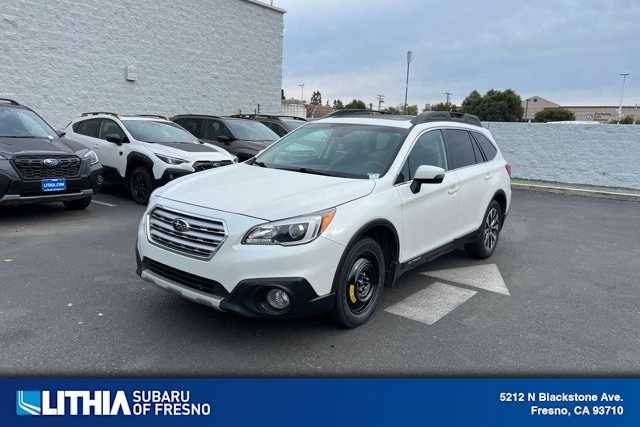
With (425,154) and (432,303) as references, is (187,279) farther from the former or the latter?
(425,154)

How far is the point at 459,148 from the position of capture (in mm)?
5816

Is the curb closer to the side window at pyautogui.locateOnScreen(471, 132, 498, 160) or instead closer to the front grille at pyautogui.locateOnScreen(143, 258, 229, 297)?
the side window at pyautogui.locateOnScreen(471, 132, 498, 160)

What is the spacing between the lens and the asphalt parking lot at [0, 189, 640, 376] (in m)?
3.60

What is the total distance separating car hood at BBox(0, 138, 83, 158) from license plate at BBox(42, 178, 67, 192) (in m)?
0.44

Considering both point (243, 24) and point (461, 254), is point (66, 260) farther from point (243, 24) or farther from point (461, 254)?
point (243, 24)

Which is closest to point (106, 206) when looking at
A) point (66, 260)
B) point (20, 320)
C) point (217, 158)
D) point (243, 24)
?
point (217, 158)

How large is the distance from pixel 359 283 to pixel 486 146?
3.34 meters

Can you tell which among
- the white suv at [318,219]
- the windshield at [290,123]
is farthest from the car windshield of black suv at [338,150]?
the windshield at [290,123]

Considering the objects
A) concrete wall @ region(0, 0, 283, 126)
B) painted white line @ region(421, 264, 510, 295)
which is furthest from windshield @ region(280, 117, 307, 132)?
painted white line @ region(421, 264, 510, 295)

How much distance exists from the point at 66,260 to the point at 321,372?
3655 mm

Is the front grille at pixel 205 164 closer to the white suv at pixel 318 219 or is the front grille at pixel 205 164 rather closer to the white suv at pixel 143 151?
the white suv at pixel 143 151

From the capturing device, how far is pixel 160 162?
8.90 metres

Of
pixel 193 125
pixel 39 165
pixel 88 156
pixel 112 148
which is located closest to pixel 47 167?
pixel 39 165

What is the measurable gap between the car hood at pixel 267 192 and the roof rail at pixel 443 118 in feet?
4.57
